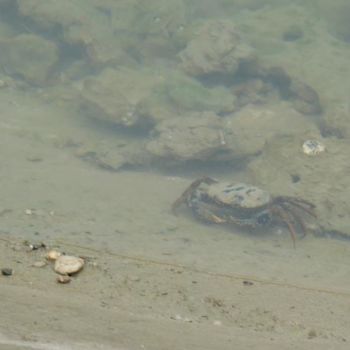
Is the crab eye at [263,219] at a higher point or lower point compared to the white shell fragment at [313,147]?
lower

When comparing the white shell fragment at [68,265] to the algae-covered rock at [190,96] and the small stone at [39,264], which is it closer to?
the small stone at [39,264]

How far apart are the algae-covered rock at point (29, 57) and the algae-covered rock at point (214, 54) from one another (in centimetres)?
283

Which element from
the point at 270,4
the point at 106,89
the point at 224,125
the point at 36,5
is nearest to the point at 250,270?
the point at 224,125

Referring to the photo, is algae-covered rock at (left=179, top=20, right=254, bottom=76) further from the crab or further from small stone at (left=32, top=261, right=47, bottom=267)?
small stone at (left=32, top=261, right=47, bottom=267)

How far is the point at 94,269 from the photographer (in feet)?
12.5

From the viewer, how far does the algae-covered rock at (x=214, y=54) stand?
34.4 feet

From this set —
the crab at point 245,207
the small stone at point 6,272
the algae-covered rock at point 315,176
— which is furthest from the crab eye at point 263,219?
the small stone at point 6,272

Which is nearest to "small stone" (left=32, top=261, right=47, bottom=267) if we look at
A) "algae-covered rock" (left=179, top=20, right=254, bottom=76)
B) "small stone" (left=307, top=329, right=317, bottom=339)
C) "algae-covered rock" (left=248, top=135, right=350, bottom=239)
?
"small stone" (left=307, top=329, right=317, bottom=339)

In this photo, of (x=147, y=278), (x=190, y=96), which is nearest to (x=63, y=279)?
(x=147, y=278)

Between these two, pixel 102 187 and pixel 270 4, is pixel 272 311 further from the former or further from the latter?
pixel 270 4

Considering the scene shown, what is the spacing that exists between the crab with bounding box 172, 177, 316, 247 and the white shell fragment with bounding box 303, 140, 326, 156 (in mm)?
906

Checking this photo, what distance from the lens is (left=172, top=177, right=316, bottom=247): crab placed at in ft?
21.9

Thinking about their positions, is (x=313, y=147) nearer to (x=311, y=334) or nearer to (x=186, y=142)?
(x=186, y=142)

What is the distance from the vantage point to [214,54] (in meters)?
10.5
